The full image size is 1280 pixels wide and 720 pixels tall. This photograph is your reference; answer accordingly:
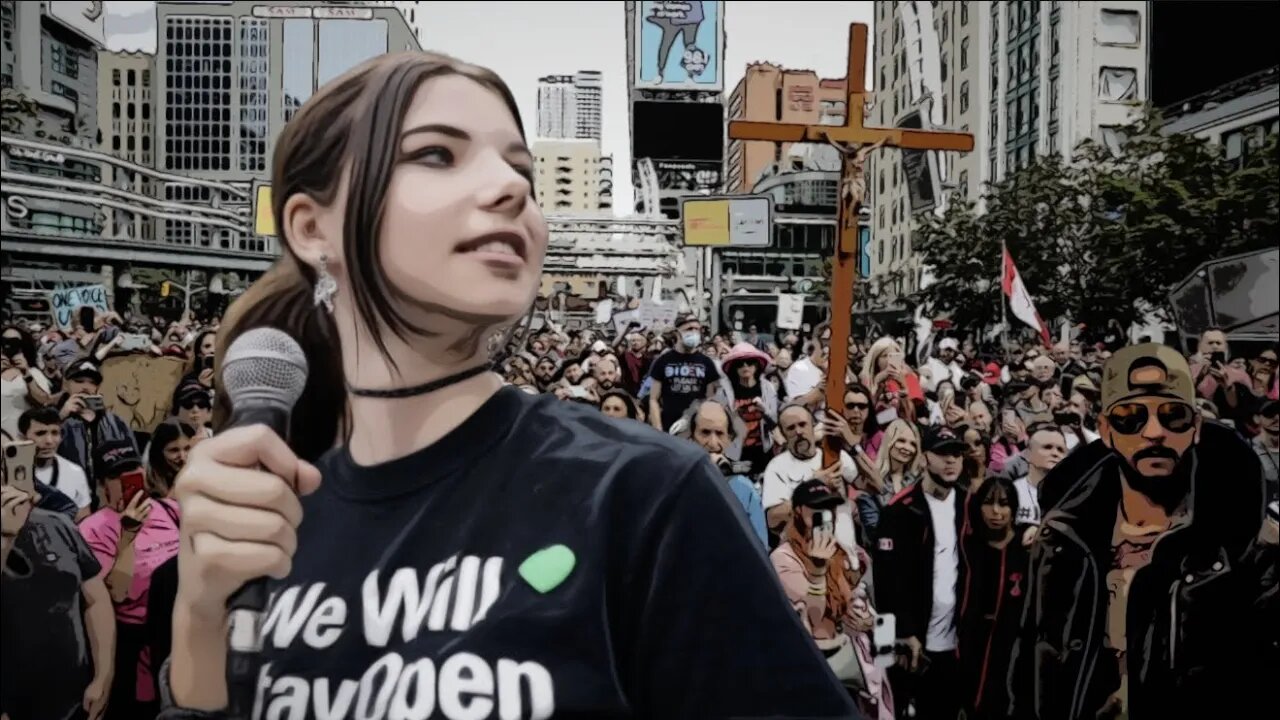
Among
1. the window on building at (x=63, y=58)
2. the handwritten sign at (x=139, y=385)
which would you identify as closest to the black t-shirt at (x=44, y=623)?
the handwritten sign at (x=139, y=385)

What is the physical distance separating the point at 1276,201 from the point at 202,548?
424cm

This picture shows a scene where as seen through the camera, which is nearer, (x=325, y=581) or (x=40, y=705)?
(x=325, y=581)

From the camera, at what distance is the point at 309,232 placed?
2.10 m

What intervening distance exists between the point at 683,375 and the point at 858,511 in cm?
132

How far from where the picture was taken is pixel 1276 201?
457 centimetres

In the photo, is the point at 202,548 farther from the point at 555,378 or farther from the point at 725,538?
the point at 555,378

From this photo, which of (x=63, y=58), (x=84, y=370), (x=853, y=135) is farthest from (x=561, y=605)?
(x=84, y=370)

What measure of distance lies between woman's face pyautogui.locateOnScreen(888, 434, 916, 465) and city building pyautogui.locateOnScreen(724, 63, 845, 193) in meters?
2.26

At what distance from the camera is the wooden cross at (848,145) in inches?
132

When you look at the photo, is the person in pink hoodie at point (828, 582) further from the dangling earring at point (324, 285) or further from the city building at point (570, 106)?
the dangling earring at point (324, 285)

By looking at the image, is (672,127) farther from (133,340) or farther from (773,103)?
(133,340)

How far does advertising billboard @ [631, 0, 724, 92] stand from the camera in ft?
10.1

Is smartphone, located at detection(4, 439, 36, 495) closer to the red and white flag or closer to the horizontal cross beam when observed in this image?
the horizontal cross beam

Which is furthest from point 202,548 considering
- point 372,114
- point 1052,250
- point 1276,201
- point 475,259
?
point 1052,250
